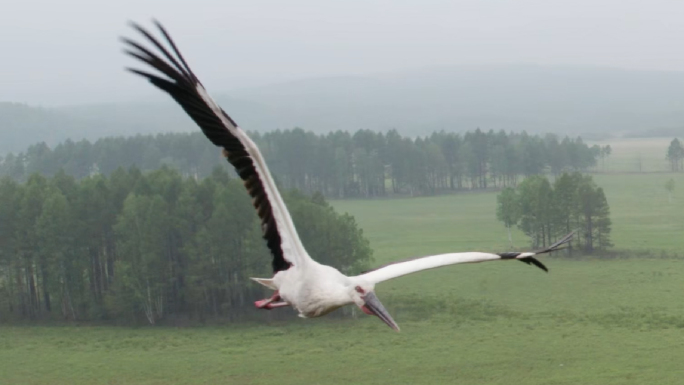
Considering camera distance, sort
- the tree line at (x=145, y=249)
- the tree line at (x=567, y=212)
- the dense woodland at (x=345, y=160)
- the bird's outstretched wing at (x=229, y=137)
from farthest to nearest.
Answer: the dense woodland at (x=345, y=160) → the tree line at (x=567, y=212) → the tree line at (x=145, y=249) → the bird's outstretched wing at (x=229, y=137)

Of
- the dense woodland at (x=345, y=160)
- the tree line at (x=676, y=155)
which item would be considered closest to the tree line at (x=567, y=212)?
the dense woodland at (x=345, y=160)

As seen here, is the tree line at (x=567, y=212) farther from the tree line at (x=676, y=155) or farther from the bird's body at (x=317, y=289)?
the tree line at (x=676, y=155)

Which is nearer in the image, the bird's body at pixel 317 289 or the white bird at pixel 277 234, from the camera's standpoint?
the white bird at pixel 277 234

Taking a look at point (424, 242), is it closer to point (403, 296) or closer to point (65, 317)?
point (403, 296)

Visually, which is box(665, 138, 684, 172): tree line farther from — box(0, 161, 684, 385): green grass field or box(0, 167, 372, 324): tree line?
box(0, 167, 372, 324): tree line

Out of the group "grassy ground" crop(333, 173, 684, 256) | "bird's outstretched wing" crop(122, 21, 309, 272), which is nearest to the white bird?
"bird's outstretched wing" crop(122, 21, 309, 272)

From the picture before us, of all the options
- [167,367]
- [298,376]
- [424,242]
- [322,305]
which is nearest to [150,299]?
[167,367]

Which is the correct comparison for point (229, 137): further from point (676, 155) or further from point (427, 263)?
point (676, 155)

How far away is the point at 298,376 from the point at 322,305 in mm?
32895

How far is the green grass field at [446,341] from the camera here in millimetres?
42062

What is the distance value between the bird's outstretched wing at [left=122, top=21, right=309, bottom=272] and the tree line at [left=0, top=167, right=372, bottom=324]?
2016 inches

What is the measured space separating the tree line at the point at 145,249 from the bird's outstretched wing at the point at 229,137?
51.2 metres

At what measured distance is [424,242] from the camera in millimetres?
90812

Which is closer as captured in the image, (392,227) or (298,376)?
(298,376)
